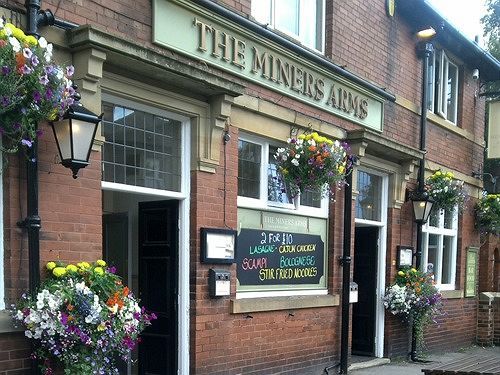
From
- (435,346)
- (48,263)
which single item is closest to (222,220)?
Answer: (48,263)

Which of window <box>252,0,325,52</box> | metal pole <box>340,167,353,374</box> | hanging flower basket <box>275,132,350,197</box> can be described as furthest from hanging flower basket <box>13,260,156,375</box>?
metal pole <box>340,167,353,374</box>

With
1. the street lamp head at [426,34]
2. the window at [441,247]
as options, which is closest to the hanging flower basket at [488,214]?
the window at [441,247]

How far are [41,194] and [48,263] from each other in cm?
53

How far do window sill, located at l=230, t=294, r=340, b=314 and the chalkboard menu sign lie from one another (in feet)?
0.71

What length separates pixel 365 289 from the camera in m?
→ 9.48

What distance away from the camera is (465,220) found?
11.8 metres

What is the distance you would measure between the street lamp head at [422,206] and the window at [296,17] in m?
3.16

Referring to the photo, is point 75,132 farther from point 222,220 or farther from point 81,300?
point 222,220

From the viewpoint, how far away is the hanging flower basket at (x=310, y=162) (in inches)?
262

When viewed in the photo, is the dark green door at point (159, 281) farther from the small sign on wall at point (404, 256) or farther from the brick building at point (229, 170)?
the small sign on wall at point (404, 256)

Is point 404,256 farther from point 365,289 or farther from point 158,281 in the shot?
point 158,281

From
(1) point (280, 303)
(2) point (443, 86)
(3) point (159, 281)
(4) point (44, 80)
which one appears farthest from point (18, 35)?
(2) point (443, 86)

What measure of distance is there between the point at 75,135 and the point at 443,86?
8.73 metres

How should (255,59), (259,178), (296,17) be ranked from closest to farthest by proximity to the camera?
(255,59), (259,178), (296,17)
